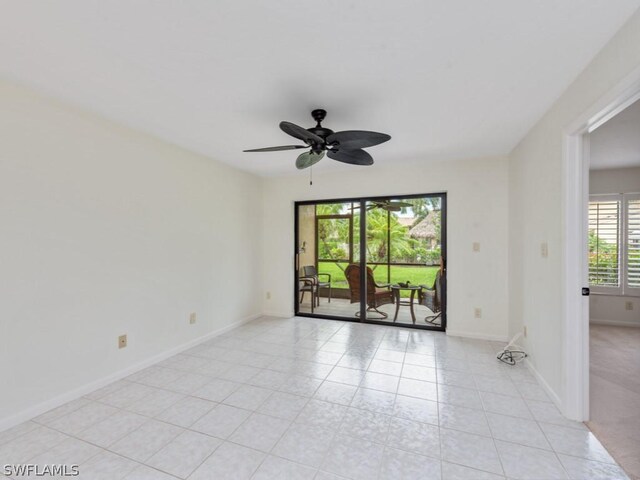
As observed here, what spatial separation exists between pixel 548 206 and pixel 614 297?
11.2ft

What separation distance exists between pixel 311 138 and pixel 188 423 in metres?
2.17

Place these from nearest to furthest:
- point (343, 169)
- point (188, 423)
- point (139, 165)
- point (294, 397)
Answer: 1. point (188, 423)
2. point (294, 397)
3. point (139, 165)
4. point (343, 169)

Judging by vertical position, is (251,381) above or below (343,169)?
below

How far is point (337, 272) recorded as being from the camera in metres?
4.66

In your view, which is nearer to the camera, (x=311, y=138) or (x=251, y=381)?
(x=311, y=138)

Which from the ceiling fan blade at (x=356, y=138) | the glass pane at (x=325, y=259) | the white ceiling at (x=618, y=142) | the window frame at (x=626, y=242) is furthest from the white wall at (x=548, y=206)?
the window frame at (x=626, y=242)

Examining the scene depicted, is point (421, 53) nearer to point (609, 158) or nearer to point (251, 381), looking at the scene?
point (251, 381)

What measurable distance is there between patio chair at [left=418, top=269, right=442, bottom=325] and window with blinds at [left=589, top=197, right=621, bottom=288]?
96.3 inches

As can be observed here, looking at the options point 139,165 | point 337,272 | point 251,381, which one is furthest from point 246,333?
point 139,165

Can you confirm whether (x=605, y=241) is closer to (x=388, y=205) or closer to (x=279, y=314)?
(x=388, y=205)

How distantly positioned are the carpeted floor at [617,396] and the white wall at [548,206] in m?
0.29

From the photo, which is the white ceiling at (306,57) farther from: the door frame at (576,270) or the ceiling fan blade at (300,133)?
the door frame at (576,270)

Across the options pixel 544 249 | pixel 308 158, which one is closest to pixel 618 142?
pixel 544 249

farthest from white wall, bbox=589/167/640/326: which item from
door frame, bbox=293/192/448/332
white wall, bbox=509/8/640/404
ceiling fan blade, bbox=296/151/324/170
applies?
ceiling fan blade, bbox=296/151/324/170
